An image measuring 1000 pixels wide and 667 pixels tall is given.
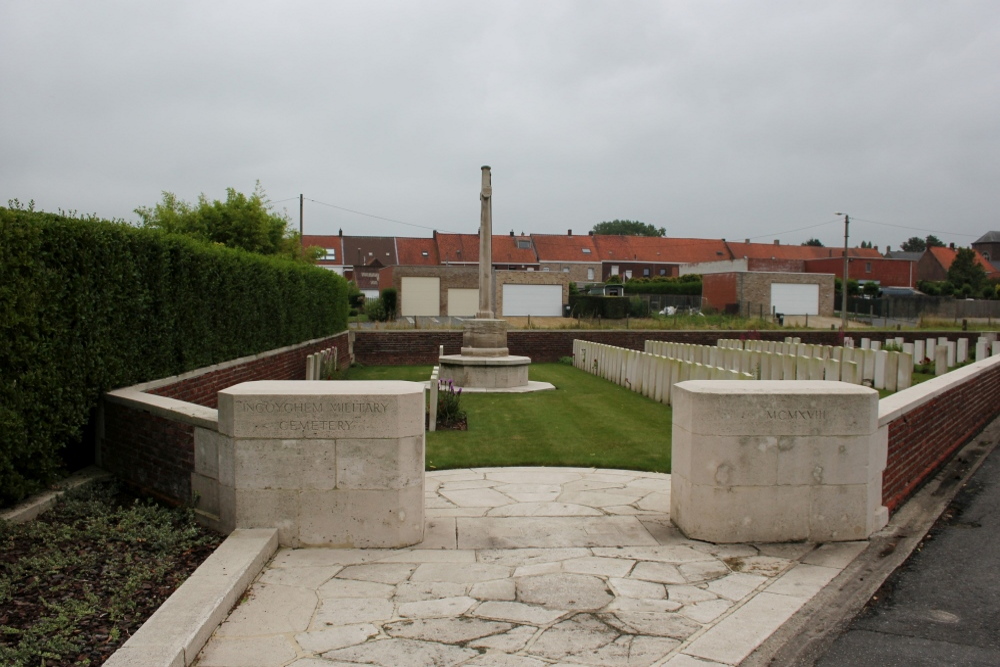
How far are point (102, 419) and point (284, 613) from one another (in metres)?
3.25

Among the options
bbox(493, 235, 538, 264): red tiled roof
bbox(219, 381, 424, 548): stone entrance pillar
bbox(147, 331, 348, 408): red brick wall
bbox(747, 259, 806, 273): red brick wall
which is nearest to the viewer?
bbox(219, 381, 424, 548): stone entrance pillar

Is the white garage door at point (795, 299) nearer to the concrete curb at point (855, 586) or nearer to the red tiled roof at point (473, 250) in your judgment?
the red tiled roof at point (473, 250)

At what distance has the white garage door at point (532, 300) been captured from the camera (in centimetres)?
3547

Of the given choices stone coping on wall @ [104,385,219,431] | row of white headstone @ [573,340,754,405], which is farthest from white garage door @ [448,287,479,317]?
stone coping on wall @ [104,385,219,431]

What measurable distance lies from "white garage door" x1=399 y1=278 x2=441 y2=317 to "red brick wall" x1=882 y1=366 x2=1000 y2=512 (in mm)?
27490

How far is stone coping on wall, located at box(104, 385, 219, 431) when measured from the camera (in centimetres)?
481

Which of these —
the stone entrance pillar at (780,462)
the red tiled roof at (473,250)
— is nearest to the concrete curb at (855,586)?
the stone entrance pillar at (780,462)

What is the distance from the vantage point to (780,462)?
4613 mm

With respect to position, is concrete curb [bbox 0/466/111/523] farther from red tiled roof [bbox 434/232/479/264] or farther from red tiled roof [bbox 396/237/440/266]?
red tiled roof [bbox 396/237/440/266]

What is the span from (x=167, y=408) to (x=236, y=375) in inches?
175

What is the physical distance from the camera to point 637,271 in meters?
61.4

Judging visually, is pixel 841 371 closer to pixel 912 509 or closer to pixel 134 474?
pixel 912 509

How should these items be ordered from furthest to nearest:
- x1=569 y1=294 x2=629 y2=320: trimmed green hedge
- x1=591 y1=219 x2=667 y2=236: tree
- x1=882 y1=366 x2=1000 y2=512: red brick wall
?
x1=591 y1=219 x2=667 y2=236: tree
x1=569 y1=294 x2=629 y2=320: trimmed green hedge
x1=882 y1=366 x2=1000 y2=512: red brick wall

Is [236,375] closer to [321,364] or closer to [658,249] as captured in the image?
[321,364]
